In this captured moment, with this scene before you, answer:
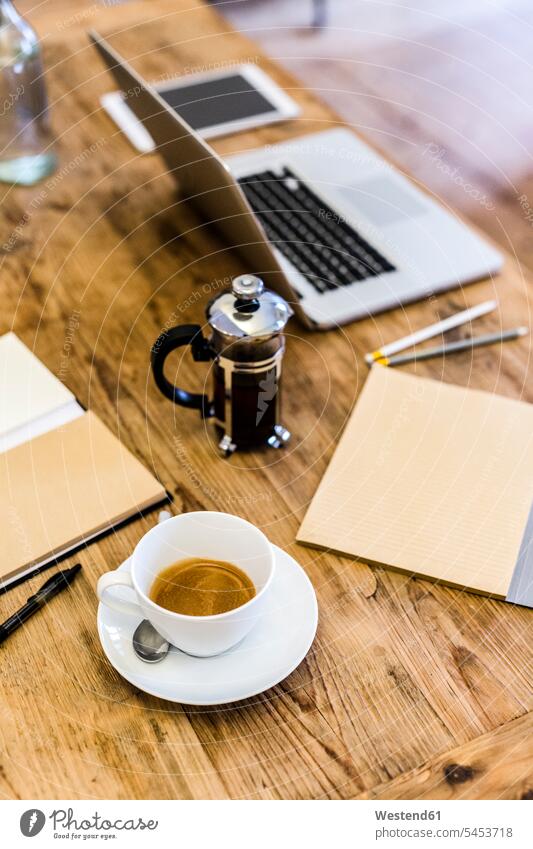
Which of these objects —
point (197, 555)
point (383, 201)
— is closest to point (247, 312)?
point (197, 555)

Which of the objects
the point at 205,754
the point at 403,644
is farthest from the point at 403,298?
the point at 205,754

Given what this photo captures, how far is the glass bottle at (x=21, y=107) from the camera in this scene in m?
1.20

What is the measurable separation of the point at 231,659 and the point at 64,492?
0.25 metres

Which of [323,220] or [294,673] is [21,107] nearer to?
[323,220]

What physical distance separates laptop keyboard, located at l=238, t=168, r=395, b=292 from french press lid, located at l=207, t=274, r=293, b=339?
0.84 feet

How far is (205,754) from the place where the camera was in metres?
0.69

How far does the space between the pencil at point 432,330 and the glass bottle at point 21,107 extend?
1.96 ft

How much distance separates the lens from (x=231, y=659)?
72cm

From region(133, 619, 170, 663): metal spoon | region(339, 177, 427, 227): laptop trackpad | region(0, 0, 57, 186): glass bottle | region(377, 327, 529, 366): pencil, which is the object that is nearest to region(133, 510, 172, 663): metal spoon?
region(133, 619, 170, 663): metal spoon

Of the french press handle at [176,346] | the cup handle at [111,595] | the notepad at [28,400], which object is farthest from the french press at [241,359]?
the cup handle at [111,595]
